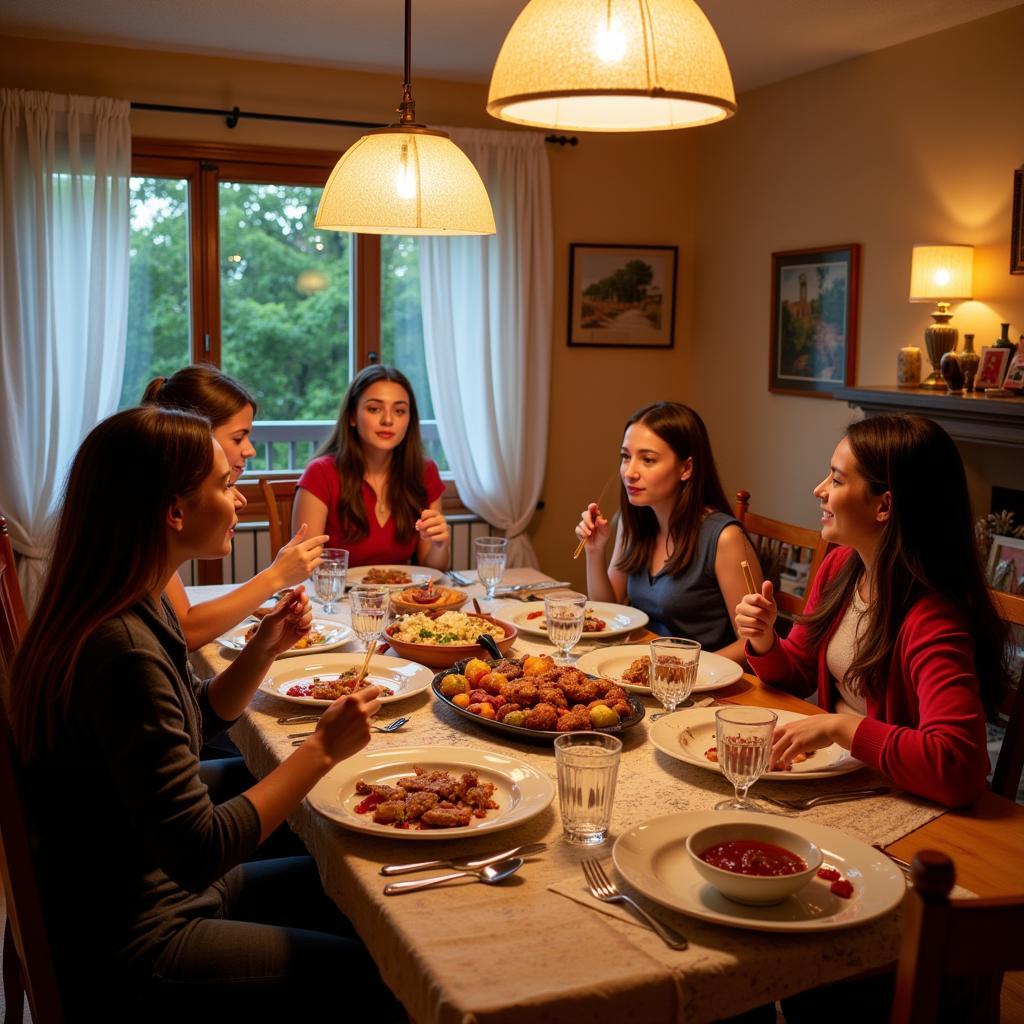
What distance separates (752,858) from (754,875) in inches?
2.1

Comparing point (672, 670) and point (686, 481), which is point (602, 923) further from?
point (686, 481)

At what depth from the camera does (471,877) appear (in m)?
1.34

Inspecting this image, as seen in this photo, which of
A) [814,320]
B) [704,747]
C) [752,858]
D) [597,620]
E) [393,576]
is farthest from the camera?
[814,320]

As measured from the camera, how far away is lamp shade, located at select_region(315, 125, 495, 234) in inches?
85.2

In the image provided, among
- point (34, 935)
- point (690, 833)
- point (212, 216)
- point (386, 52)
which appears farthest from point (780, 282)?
point (34, 935)

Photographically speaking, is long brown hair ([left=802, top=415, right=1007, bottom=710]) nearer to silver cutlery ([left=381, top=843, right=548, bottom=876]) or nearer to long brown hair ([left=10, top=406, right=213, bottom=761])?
silver cutlery ([left=381, top=843, right=548, bottom=876])

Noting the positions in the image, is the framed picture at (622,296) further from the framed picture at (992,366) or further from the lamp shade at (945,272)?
the framed picture at (992,366)

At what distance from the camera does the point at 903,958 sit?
0.90 meters

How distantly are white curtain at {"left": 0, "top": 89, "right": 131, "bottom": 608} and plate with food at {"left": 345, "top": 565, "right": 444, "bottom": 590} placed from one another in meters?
1.82

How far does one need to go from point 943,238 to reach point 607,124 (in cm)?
267

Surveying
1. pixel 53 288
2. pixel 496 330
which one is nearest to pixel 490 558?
pixel 496 330

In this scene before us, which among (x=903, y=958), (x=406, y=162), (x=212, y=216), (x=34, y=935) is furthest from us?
(x=212, y=216)

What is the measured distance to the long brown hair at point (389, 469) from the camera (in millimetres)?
3379

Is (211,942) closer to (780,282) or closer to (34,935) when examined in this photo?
(34,935)
